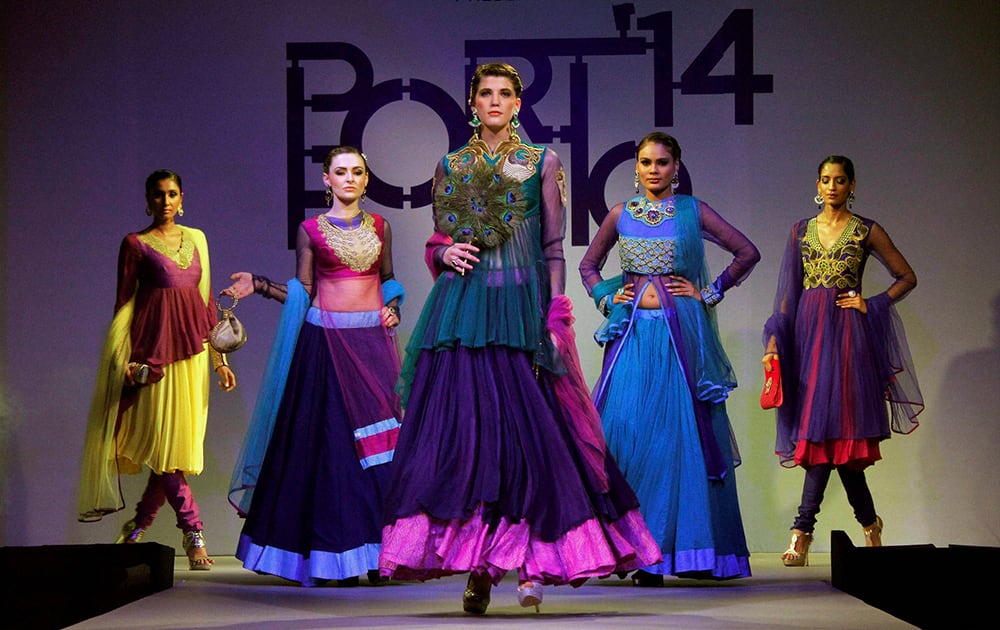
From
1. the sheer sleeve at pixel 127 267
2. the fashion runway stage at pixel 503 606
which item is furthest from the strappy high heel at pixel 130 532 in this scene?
the sheer sleeve at pixel 127 267

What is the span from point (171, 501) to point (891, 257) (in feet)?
10.8

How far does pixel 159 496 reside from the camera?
22.5ft

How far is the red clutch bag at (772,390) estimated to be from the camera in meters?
6.63

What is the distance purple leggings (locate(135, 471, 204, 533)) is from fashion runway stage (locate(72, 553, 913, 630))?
1.80 feet

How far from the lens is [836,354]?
6.69m

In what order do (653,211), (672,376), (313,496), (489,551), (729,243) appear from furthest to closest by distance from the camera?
(729,243), (653,211), (672,376), (313,496), (489,551)

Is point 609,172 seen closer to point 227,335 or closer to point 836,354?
point 836,354

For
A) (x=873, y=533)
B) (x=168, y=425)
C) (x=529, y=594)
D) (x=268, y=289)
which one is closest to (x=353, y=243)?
(x=268, y=289)

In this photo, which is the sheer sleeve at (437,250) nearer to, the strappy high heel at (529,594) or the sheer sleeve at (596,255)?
the strappy high heel at (529,594)

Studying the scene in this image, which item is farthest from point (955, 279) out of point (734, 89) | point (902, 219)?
point (734, 89)

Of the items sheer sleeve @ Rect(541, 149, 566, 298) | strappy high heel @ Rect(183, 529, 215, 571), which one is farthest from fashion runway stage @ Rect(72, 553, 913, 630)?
sheer sleeve @ Rect(541, 149, 566, 298)

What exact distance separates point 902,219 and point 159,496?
12.4ft

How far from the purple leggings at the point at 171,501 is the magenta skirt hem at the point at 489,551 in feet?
8.48

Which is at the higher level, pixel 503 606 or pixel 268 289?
pixel 268 289
